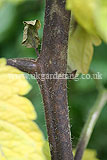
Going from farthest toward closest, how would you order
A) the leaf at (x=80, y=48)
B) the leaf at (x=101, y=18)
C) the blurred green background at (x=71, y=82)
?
the blurred green background at (x=71, y=82) → the leaf at (x=80, y=48) → the leaf at (x=101, y=18)

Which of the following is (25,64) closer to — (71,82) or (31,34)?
(31,34)

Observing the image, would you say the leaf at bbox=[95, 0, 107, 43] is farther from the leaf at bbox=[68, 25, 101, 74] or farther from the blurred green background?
the blurred green background

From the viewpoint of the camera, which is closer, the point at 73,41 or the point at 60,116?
the point at 60,116

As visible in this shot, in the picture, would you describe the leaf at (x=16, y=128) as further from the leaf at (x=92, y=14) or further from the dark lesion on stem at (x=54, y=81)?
the leaf at (x=92, y=14)

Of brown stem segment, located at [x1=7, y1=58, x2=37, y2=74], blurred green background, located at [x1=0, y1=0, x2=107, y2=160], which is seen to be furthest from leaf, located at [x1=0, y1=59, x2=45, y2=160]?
blurred green background, located at [x1=0, y1=0, x2=107, y2=160]

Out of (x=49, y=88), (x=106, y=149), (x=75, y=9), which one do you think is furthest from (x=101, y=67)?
(x=75, y=9)

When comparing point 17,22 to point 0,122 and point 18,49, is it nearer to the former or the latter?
point 18,49

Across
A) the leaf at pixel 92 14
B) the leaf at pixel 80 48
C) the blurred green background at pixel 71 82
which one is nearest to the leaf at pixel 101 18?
the leaf at pixel 92 14
